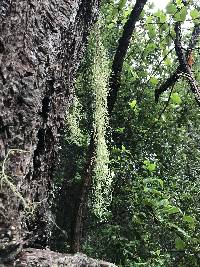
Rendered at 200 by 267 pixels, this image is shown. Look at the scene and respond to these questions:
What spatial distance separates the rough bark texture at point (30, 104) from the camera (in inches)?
29.0

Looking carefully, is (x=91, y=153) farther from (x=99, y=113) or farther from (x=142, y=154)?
(x=142, y=154)

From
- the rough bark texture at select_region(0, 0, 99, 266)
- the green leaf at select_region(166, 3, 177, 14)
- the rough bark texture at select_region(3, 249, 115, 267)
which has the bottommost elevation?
the rough bark texture at select_region(3, 249, 115, 267)

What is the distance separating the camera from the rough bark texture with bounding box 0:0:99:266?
29.0 inches

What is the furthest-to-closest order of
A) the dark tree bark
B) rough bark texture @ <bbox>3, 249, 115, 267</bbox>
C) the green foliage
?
the green foliage, the dark tree bark, rough bark texture @ <bbox>3, 249, 115, 267</bbox>

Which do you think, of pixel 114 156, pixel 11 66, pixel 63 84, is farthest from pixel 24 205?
pixel 114 156

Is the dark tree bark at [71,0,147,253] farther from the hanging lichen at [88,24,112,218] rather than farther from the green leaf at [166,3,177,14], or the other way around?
the green leaf at [166,3,177,14]

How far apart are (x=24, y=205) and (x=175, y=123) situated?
334cm

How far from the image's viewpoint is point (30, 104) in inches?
32.1

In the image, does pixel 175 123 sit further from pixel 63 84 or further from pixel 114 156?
pixel 63 84

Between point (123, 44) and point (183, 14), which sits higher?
point (123, 44)

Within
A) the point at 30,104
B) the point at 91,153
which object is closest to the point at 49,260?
the point at 30,104

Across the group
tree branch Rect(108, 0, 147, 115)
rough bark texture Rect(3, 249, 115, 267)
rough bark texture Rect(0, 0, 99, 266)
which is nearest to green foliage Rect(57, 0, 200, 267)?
tree branch Rect(108, 0, 147, 115)

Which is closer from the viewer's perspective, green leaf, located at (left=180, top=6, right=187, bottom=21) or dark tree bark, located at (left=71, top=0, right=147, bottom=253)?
green leaf, located at (left=180, top=6, right=187, bottom=21)

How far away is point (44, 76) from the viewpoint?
89 cm
